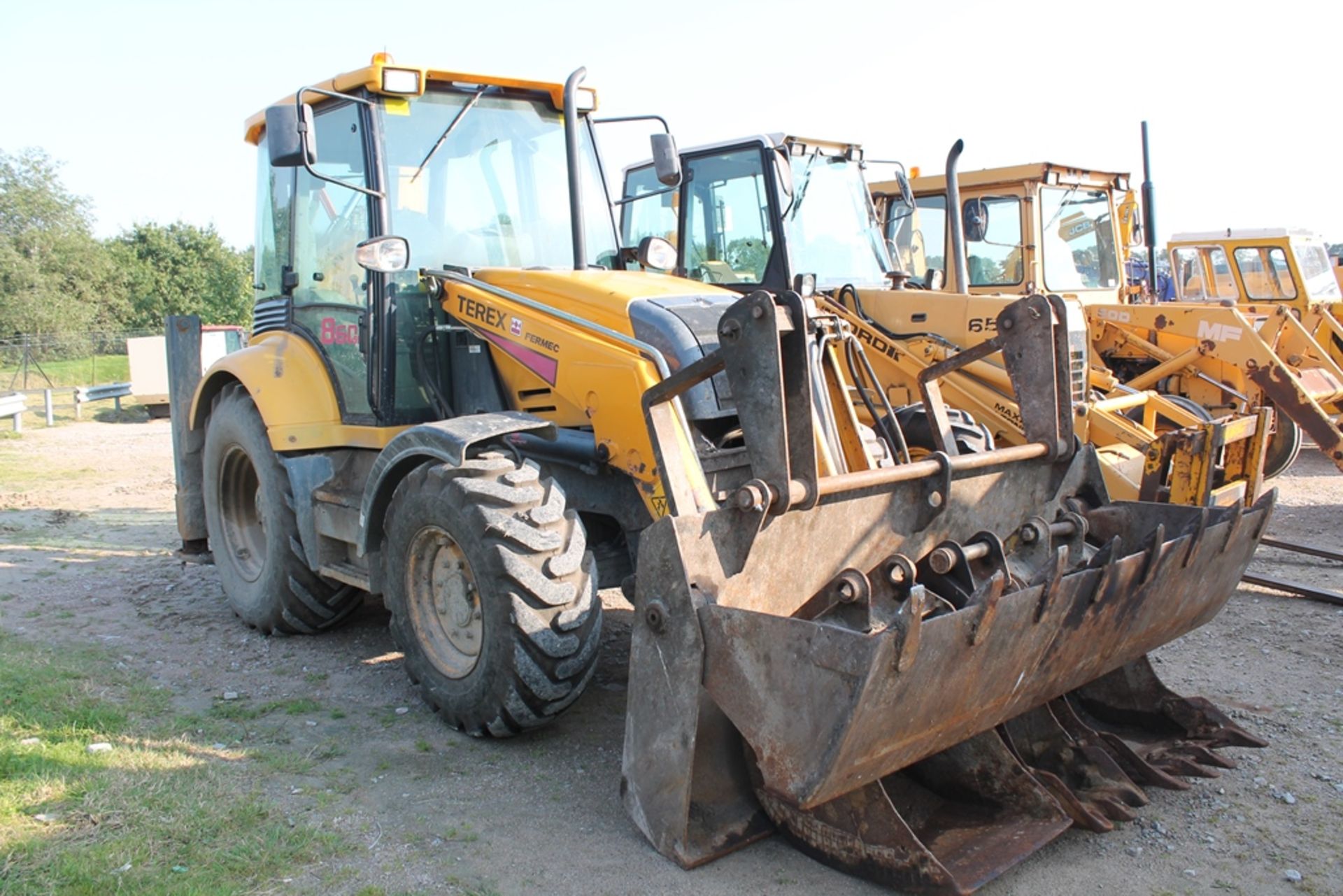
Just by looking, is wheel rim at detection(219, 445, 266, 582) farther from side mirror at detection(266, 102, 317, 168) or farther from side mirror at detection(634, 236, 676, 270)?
side mirror at detection(634, 236, 676, 270)

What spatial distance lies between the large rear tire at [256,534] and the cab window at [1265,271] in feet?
40.9

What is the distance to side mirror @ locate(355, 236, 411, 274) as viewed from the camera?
471 centimetres

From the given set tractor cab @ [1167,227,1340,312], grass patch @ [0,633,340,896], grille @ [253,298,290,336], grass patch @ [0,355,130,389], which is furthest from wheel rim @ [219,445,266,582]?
grass patch @ [0,355,130,389]

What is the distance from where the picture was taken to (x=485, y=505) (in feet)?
13.5

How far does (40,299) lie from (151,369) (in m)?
21.8

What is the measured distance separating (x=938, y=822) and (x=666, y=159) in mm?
3287

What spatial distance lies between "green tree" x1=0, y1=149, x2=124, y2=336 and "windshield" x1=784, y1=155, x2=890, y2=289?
124 feet

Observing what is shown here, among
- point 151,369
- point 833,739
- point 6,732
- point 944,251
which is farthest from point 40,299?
point 833,739

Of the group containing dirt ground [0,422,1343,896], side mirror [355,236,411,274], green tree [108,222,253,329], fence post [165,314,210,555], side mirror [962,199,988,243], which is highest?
green tree [108,222,253,329]

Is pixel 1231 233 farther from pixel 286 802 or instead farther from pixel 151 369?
pixel 151 369

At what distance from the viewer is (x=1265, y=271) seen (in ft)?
45.3

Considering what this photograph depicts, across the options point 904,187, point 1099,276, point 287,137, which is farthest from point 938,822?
point 1099,276

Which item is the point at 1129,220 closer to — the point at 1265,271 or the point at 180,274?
the point at 1265,271

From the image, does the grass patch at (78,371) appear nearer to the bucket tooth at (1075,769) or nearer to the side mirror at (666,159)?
the side mirror at (666,159)
